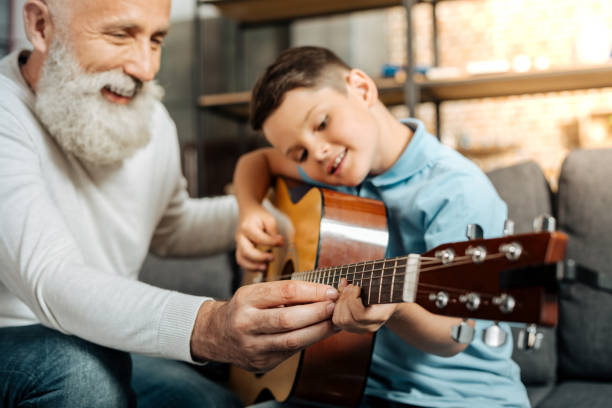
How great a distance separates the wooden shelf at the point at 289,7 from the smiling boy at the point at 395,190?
1841 millimetres

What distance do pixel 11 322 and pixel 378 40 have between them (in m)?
4.11

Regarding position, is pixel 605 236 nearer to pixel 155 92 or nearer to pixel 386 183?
pixel 386 183

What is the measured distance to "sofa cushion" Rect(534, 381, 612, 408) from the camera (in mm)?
1361

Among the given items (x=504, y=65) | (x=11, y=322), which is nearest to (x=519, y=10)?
(x=504, y=65)

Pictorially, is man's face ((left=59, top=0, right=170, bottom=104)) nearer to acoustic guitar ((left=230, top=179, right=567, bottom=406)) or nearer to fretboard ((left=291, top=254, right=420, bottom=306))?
acoustic guitar ((left=230, top=179, right=567, bottom=406))

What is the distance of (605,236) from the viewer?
1546 mm

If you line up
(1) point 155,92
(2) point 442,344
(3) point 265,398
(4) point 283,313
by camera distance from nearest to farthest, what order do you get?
(4) point 283,313 → (2) point 442,344 → (3) point 265,398 → (1) point 155,92

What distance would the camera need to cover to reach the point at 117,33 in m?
1.17

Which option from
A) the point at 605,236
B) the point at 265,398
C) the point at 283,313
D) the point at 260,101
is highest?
the point at 260,101

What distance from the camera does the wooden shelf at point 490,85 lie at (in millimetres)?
2479

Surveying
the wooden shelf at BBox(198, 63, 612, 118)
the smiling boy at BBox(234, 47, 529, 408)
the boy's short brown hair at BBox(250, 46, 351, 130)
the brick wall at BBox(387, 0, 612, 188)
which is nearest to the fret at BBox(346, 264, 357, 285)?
the smiling boy at BBox(234, 47, 529, 408)

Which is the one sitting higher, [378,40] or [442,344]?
[378,40]

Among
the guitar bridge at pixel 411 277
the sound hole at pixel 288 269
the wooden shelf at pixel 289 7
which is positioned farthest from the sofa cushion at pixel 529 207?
the wooden shelf at pixel 289 7

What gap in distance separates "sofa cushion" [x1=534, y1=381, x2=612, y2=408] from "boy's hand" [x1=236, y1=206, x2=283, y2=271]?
82 centimetres
